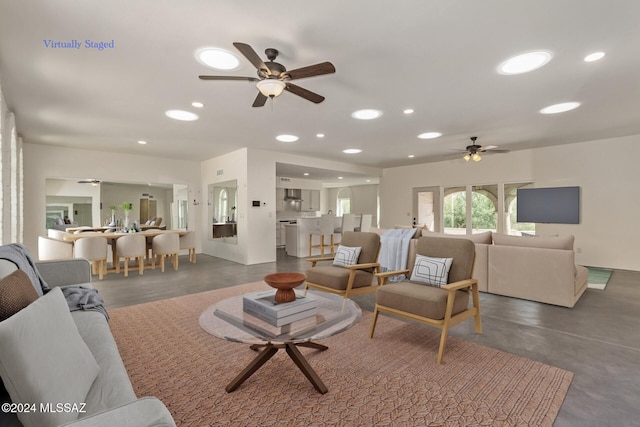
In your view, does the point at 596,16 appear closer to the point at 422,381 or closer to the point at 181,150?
the point at 422,381

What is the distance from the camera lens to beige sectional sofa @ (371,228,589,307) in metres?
3.56

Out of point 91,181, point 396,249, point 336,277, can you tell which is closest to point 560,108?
point 396,249

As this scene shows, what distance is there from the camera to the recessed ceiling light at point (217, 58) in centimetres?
268

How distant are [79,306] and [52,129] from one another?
4.65m

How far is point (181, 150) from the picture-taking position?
271 inches

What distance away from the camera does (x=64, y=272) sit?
2.86 metres

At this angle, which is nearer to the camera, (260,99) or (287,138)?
(260,99)

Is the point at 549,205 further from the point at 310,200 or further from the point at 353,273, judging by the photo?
the point at 310,200

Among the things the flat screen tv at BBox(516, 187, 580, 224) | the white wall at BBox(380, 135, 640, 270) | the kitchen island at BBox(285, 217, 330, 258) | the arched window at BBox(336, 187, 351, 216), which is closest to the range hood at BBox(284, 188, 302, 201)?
the kitchen island at BBox(285, 217, 330, 258)

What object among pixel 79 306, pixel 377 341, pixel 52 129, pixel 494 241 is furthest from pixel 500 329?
pixel 52 129

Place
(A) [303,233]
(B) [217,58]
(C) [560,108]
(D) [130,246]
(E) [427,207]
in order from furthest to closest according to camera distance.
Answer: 1. (E) [427,207]
2. (A) [303,233]
3. (D) [130,246]
4. (C) [560,108]
5. (B) [217,58]

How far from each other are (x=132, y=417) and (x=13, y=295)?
1006 mm

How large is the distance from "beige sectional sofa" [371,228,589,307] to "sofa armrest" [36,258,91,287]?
13.7 ft

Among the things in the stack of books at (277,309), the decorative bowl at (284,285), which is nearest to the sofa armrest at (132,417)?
the stack of books at (277,309)
